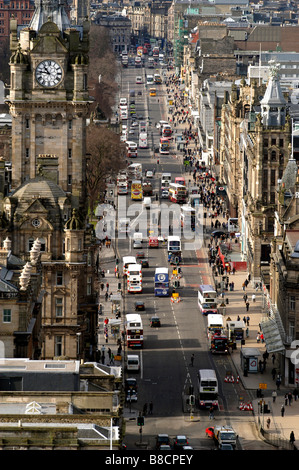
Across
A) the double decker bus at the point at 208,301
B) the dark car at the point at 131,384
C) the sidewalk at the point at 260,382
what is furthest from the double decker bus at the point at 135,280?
the dark car at the point at 131,384

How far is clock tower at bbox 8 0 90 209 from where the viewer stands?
144m

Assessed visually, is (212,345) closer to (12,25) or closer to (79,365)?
(12,25)

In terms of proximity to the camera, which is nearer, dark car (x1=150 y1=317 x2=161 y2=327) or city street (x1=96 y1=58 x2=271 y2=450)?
city street (x1=96 y1=58 x2=271 y2=450)

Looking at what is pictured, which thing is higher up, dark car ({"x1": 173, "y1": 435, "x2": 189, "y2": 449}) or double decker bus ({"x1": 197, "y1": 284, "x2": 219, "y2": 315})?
double decker bus ({"x1": 197, "y1": 284, "x2": 219, "y2": 315})

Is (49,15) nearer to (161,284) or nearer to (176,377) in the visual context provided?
(176,377)

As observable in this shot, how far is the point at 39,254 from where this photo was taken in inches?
5285

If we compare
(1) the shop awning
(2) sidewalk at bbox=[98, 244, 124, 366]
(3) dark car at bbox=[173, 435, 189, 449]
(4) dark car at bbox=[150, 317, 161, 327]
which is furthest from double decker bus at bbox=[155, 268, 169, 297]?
(3) dark car at bbox=[173, 435, 189, 449]

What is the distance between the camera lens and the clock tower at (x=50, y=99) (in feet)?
472

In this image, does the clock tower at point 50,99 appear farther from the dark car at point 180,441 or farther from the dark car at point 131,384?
the dark car at point 180,441

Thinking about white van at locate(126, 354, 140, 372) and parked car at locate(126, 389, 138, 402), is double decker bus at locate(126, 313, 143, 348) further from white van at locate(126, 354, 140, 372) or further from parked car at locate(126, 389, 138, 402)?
parked car at locate(126, 389, 138, 402)

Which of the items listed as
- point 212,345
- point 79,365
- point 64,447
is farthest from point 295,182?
point 64,447

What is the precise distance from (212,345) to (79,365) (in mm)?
58935

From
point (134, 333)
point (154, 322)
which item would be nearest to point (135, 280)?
point (154, 322)

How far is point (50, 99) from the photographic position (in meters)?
145
